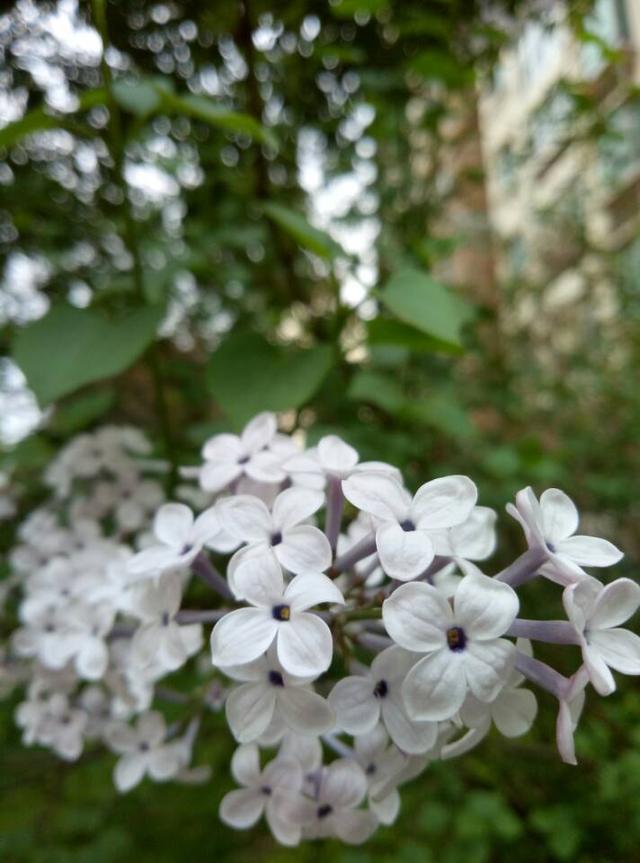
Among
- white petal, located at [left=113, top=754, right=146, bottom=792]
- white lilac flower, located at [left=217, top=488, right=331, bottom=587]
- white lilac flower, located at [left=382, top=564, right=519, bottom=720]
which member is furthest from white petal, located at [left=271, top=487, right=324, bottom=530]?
white petal, located at [left=113, top=754, right=146, bottom=792]

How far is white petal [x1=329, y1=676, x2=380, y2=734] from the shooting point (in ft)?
1.40

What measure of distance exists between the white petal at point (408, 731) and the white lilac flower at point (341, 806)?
10 cm

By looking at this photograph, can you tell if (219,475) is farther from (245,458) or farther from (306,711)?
(306,711)

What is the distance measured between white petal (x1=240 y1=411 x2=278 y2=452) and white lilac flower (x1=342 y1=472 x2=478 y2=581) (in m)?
0.14

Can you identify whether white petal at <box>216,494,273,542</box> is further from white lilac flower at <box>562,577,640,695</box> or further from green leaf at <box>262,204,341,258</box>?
green leaf at <box>262,204,341,258</box>

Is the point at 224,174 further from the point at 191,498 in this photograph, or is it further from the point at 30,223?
the point at 191,498

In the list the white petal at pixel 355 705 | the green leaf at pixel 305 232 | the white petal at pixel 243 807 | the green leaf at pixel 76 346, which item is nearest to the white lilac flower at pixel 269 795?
the white petal at pixel 243 807

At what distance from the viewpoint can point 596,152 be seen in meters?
1.78

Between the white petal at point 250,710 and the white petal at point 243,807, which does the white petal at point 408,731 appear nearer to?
the white petal at point 250,710

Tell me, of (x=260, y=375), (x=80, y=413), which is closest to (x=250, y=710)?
(x=260, y=375)

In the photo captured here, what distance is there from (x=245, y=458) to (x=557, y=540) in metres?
0.26

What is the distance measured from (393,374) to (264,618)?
84 centimetres

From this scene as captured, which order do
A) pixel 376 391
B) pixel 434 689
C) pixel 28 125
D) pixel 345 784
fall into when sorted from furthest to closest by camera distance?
pixel 376 391
pixel 28 125
pixel 345 784
pixel 434 689

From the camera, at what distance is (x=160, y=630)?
54cm
